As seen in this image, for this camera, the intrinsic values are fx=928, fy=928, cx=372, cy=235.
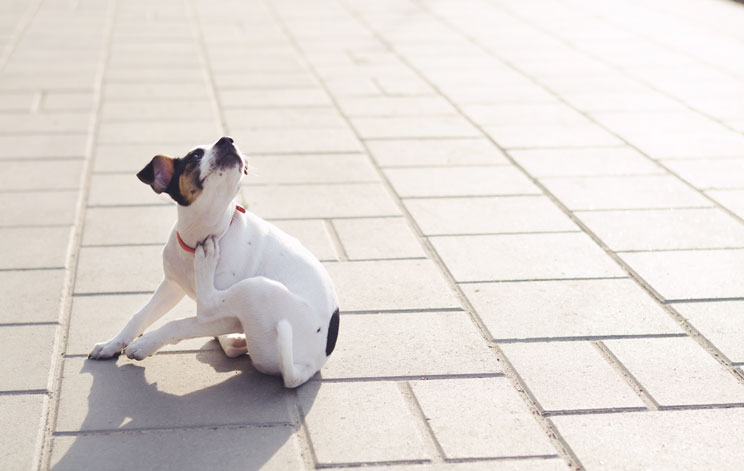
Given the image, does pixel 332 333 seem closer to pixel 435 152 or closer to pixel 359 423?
pixel 359 423

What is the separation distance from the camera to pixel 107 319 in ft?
13.4

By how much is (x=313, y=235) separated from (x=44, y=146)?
8.30 ft

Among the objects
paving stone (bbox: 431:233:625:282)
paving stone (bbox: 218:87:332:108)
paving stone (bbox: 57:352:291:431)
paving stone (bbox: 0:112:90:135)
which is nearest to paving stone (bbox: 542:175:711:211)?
paving stone (bbox: 431:233:625:282)

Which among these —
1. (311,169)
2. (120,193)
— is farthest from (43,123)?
(311,169)

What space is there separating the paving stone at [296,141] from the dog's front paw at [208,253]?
10.4ft

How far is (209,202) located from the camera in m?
3.33

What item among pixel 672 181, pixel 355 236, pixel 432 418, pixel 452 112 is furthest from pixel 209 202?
pixel 452 112

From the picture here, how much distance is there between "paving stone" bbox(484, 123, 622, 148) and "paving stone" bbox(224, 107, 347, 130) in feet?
4.07

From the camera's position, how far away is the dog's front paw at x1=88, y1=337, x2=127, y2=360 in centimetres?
373

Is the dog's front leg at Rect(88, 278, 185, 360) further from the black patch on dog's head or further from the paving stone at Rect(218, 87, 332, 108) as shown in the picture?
the paving stone at Rect(218, 87, 332, 108)

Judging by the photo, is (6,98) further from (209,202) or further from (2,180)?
(209,202)

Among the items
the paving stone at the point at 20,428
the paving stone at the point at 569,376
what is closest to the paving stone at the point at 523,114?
the paving stone at the point at 569,376

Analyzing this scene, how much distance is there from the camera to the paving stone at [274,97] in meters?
7.75

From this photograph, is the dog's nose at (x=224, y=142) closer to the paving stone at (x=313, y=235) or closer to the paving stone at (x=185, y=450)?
the paving stone at (x=185, y=450)
